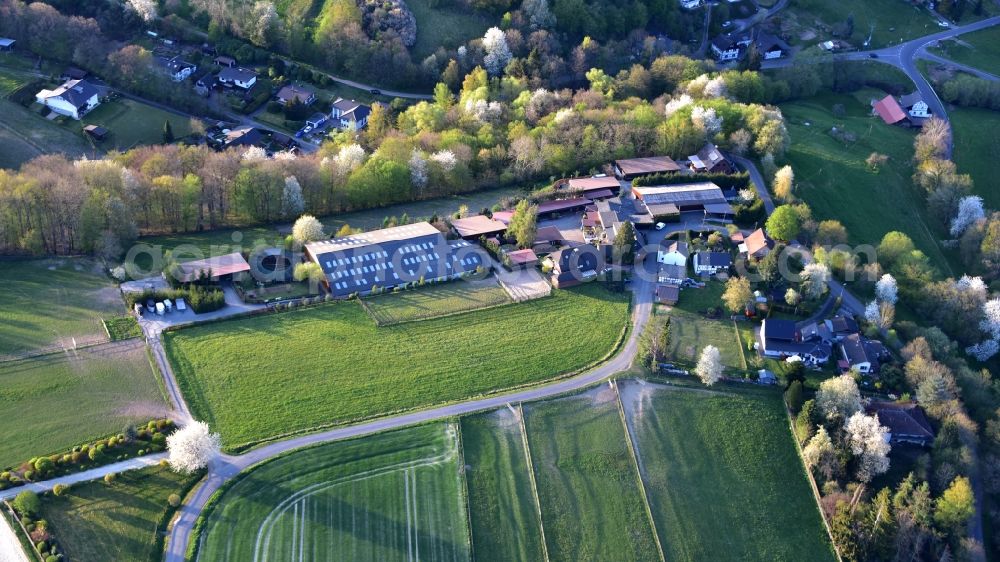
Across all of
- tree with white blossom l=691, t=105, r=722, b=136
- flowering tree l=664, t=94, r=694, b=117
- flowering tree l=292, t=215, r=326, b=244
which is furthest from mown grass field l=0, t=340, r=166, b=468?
flowering tree l=664, t=94, r=694, b=117

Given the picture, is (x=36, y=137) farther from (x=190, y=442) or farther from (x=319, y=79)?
(x=190, y=442)

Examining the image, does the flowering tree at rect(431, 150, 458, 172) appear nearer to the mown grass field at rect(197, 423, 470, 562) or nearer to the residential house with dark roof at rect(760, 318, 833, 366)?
the residential house with dark roof at rect(760, 318, 833, 366)

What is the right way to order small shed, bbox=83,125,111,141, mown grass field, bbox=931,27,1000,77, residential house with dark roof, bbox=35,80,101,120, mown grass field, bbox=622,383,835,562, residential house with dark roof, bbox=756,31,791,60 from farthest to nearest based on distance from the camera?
mown grass field, bbox=931,27,1000,77, residential house with dark roof, bbox=756,31,791,60, residential house with dark roof, bbox=35,80,101,120, small shed, bbox=83,125,111,141, mown grass field, bbox=622,383,835,562

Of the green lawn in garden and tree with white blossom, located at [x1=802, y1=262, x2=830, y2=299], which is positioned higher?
the green lawn in garden

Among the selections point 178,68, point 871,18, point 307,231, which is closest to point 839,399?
point 307,231

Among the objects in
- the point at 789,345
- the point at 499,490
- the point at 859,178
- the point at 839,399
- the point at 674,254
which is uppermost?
the point at 499,490

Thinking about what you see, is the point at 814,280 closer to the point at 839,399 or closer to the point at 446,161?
the point at 839,399
